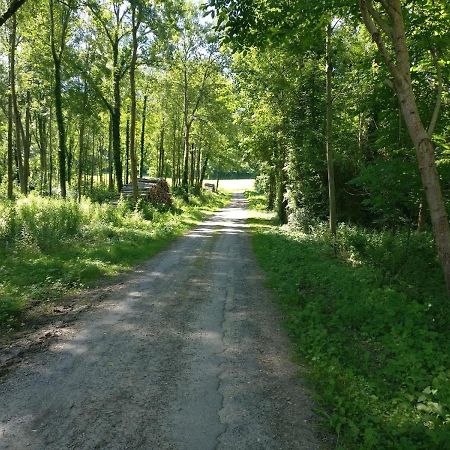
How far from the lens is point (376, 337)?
6699mm

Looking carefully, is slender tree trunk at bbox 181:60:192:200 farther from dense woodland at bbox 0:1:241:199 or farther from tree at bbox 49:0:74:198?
tree at bbox 49:0:74:198

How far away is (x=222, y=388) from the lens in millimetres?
5223

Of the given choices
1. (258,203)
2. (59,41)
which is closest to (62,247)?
(59,41)

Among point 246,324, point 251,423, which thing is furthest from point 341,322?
point 251,423

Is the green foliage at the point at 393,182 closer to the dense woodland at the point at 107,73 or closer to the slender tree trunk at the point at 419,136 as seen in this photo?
the slender tree trunk at the point at 419,136

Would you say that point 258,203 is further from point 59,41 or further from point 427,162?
point 427,162

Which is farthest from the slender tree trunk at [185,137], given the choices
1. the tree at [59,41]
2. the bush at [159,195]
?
the tree at [59,41]

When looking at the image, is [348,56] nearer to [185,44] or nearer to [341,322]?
[341,322]

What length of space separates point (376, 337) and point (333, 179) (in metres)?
9.87

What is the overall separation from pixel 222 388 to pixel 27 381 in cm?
262

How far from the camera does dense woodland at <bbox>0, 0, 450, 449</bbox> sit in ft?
18.7

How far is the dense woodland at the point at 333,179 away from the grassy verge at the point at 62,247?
3.4 inches

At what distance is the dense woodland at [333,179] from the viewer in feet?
18.7

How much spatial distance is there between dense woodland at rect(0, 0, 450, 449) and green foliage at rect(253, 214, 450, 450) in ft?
0.09
